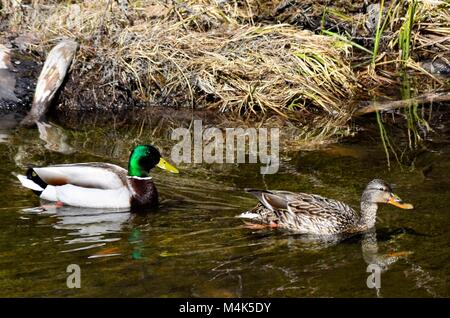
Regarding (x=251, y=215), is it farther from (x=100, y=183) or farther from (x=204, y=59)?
(x=204, y=59)

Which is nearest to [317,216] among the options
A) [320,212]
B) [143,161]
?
[320,212]

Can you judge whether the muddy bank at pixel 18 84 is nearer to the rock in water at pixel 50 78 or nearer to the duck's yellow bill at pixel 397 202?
the rock in water at pixel 50 78

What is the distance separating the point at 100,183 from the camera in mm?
7977

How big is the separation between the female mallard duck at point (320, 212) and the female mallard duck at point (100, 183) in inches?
44.0

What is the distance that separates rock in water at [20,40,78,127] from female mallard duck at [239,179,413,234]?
4.53 meters

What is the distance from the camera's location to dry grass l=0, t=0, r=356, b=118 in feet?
35.9

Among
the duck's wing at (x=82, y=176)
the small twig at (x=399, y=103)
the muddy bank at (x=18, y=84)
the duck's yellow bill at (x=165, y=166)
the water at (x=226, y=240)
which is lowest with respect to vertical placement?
the water at (x=226, y=240)

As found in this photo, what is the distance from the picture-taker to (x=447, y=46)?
12.2 m

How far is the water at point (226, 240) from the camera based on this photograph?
5938 millimetres

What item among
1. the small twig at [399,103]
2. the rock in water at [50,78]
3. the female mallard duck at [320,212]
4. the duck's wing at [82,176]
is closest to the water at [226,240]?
the female mallard duck at [320,212]
